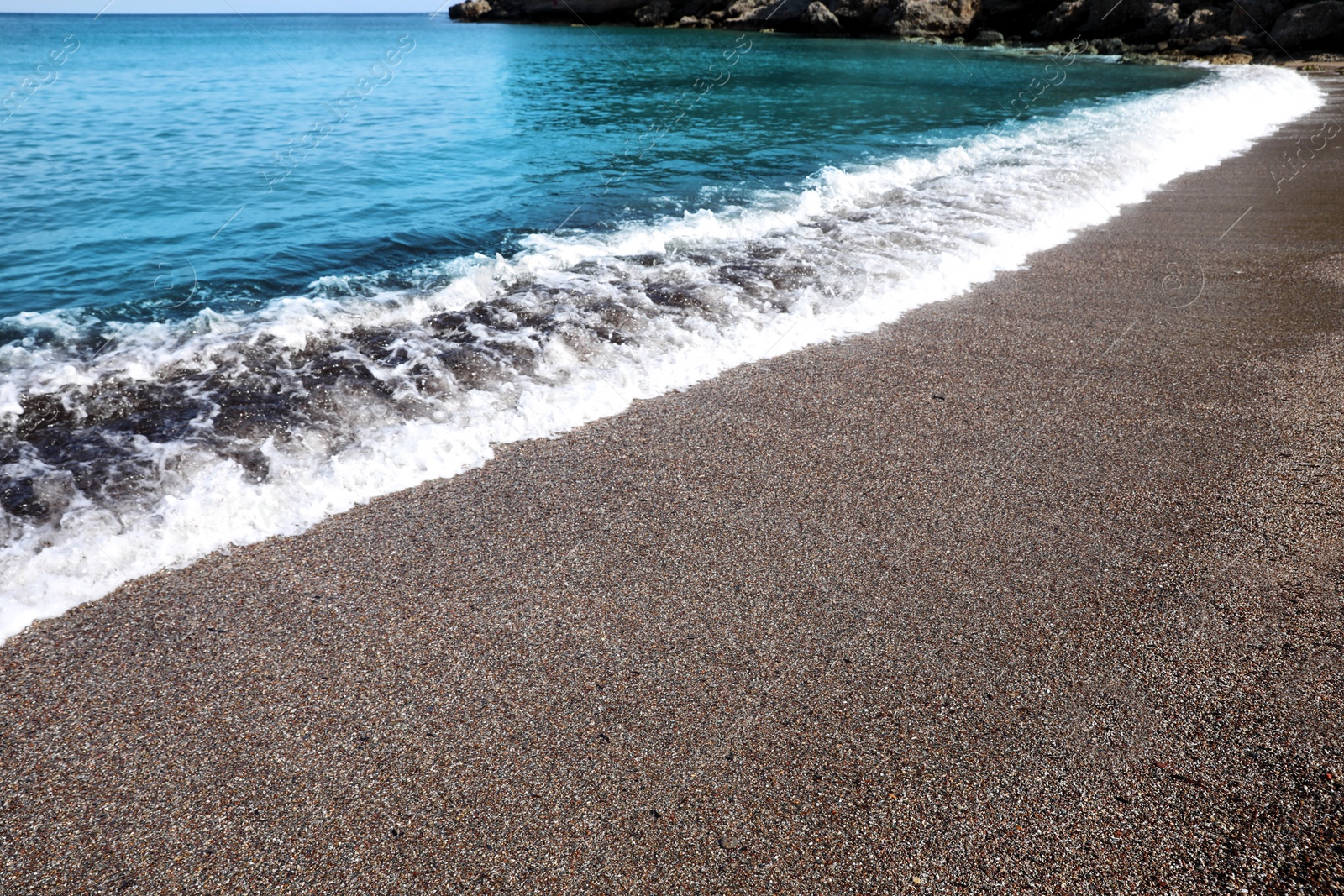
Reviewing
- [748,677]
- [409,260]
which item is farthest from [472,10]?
[748,677]

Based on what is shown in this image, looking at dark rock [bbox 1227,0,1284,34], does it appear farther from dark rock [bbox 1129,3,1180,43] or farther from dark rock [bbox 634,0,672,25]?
dark rock [bbox 634,0,672,25]

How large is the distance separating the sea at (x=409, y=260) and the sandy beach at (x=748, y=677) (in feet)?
1.91

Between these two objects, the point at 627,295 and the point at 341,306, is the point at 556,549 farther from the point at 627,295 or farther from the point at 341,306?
the point at 341,306

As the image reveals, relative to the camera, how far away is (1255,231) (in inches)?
349

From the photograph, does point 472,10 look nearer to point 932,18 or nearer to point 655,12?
point 655,12

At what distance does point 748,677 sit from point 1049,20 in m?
51.1

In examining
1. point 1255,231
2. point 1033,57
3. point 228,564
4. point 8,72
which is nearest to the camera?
point 228,564

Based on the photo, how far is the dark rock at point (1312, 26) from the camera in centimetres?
3097

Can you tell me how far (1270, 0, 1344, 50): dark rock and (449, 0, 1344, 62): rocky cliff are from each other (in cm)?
3

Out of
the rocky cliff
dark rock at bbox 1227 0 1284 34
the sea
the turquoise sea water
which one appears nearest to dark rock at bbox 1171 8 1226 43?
the rocky cliff

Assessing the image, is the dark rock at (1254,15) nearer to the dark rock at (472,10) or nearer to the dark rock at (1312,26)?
the dark rock at (1312,26)

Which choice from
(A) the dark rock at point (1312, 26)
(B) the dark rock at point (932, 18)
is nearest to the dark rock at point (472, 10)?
(B) the dark rock at point (932, 18)

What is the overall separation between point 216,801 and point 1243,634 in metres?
3.81

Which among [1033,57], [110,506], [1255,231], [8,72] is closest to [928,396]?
[110,506]
